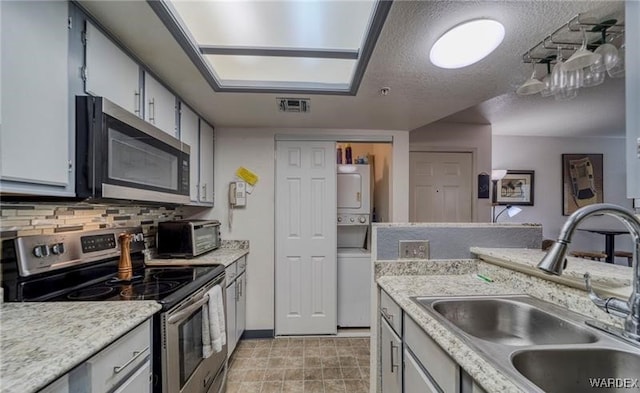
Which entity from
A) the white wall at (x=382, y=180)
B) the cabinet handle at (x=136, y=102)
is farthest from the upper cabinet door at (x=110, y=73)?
the white wall at (x=382, y=180)

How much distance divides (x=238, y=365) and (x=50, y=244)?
170 cm

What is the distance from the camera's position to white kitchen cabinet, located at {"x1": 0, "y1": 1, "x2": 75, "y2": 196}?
0.91 metres

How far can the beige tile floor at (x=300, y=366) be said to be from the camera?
2150 mm

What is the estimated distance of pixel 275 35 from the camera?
5.78 feet

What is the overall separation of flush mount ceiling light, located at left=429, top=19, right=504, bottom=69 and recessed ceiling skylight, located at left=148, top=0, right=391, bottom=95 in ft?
1.19

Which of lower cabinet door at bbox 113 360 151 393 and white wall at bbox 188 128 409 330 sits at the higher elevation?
white wall at bbox 188 128 409 330

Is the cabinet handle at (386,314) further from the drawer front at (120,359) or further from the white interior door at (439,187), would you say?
the white interior door at (439,187)

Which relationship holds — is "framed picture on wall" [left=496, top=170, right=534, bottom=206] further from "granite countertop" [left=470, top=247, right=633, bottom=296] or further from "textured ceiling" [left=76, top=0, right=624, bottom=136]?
"granite countertop" [left=470, top=247, right=633, bottom=296]

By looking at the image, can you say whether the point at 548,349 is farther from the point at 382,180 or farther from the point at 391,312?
the point at 382,180

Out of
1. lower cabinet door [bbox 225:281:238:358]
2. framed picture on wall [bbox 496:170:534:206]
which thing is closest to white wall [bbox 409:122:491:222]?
framed picture on wall [bbox 496:170:534:206]

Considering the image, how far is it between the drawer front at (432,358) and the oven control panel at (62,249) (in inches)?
63.0

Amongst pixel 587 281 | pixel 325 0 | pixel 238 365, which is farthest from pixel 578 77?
pixel 238 365

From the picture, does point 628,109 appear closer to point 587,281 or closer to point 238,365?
point 587,281

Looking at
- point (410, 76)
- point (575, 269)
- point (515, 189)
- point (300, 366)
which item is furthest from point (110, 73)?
Answer: point (515, 189)
